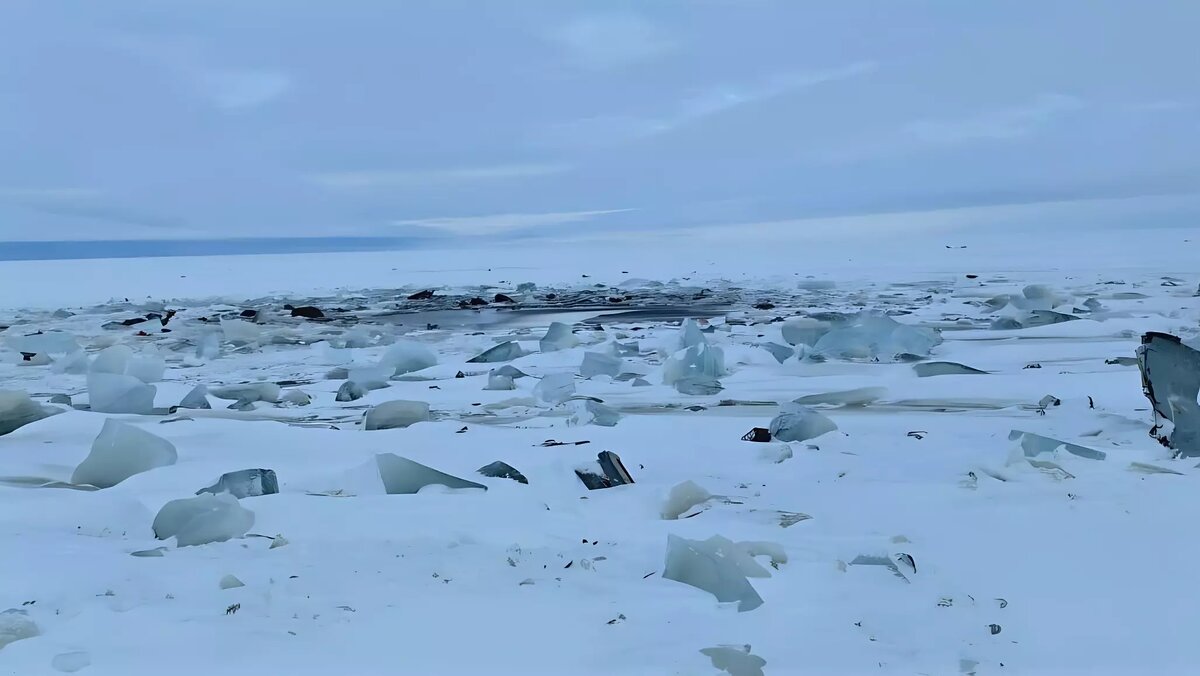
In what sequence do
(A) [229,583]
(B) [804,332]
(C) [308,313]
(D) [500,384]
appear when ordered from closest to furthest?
(A) [229,583] < (D) [500,384] < (B) [804,332] < (C) [308,313]

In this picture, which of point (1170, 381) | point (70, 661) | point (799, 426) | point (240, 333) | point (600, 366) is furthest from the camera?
point (240, 333)

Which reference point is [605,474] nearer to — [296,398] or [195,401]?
[296,398]

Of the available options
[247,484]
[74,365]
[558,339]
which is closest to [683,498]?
[247,484]

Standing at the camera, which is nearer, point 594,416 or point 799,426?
point 799,426

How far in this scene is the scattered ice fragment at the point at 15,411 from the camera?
2.45 m

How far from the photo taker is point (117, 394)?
285 cm

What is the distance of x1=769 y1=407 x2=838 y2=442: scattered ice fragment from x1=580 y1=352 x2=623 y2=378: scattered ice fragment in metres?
1.25

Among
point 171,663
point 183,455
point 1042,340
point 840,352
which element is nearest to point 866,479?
point 171,663

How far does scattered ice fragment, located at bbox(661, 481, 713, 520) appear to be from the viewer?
1694 mm

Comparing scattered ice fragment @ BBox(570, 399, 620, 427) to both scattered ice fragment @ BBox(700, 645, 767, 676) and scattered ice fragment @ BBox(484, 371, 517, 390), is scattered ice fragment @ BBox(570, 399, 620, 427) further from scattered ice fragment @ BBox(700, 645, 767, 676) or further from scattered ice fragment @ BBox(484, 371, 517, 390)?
scattered ice fragment @ BBox(700, 645, 767, 676)

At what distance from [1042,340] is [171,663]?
411 cm

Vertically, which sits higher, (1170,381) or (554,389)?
(1170,381)

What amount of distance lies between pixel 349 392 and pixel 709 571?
2.10 meters

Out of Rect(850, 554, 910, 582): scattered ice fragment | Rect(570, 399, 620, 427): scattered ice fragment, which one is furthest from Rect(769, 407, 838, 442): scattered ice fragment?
Rect(850, 554, 910, 582): scattered ice fragment
